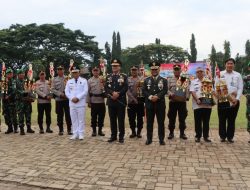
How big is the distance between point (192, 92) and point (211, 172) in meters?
3.04

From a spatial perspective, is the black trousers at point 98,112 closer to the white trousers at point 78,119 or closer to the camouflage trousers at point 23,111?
the white trousers at point 78,119

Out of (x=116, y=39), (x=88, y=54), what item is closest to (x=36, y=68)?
(x=88, y=54)

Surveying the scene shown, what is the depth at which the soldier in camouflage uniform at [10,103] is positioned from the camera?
33.2 feet

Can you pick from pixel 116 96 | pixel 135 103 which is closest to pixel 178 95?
pixel 135 103

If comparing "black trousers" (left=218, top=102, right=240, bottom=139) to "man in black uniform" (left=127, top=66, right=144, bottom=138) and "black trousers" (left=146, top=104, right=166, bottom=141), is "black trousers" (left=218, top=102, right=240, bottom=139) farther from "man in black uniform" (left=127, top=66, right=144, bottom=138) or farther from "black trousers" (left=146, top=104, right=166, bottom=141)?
"man in black uniform" (left=127, top=66, right=144, bottom=138)

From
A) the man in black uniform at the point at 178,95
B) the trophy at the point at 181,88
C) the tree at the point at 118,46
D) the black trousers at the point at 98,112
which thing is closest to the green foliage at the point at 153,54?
the tree at the point at 118,46

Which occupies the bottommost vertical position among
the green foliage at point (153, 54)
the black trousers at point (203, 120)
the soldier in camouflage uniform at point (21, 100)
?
the black trousers at point (203, 120)

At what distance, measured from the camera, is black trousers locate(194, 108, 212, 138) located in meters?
8.59

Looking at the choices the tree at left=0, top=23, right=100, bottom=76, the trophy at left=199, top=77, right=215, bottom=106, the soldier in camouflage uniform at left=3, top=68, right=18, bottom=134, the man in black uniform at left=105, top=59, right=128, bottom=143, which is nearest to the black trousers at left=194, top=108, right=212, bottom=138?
the trophy at left=199, top=77, right=215, bottom=106

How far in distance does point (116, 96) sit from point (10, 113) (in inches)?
138

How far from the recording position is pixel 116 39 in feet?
207

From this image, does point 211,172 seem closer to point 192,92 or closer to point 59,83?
point 192,92

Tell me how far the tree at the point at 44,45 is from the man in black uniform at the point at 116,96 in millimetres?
31492

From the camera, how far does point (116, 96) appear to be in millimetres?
8672
